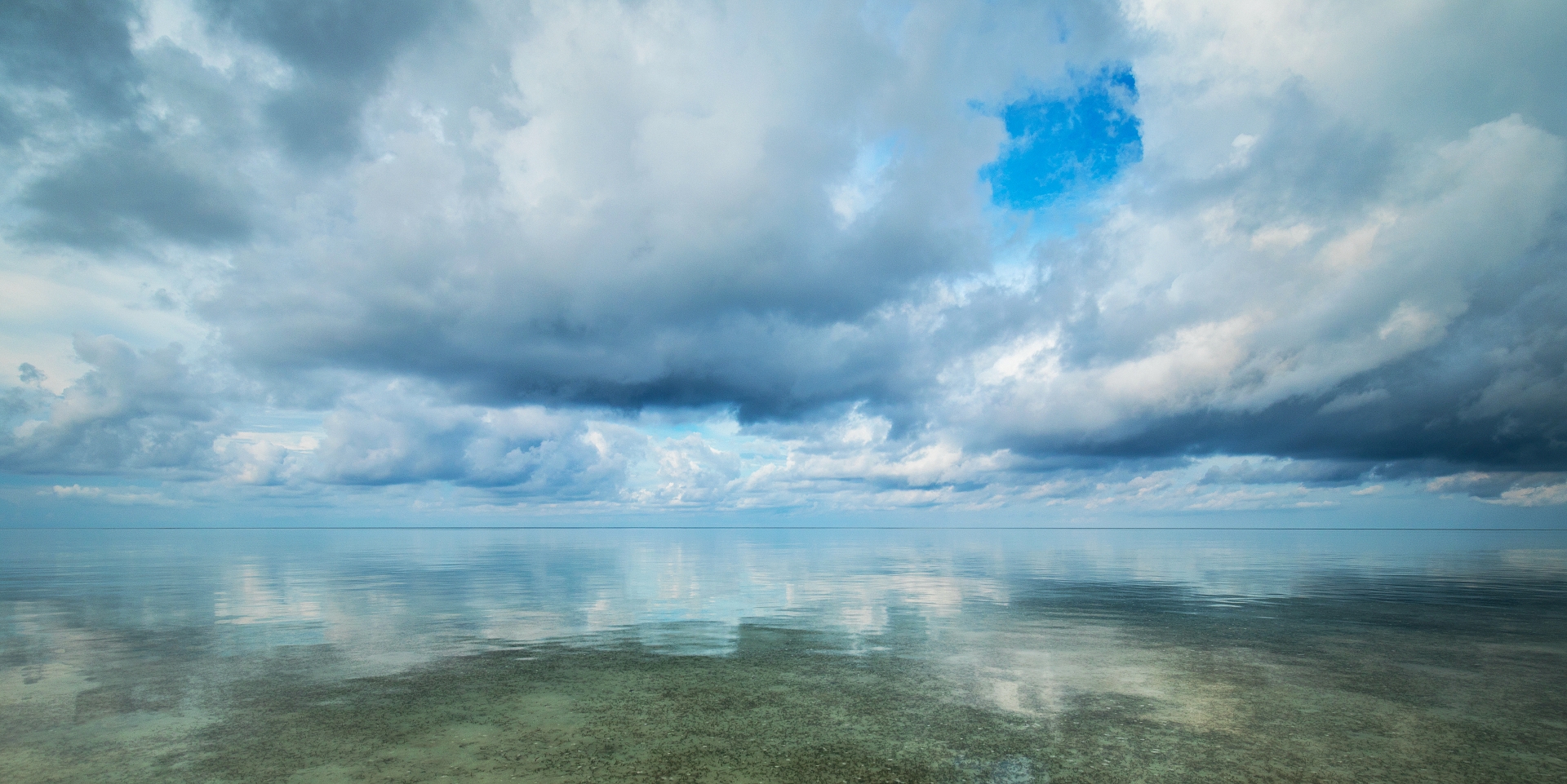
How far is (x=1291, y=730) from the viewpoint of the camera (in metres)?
12.0

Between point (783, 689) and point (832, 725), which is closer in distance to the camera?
point (832, 725)

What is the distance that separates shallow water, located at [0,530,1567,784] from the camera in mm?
10383

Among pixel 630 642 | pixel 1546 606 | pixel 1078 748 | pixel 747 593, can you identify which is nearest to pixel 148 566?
pixel 747 593

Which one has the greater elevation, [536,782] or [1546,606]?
[536,782]

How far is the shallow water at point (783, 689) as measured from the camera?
1038 centimetres

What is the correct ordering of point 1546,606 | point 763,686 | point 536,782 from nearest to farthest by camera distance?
point 536,782 < point 763,686 < point 1546,606

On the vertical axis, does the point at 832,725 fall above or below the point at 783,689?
above

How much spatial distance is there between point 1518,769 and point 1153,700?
504 centimetres

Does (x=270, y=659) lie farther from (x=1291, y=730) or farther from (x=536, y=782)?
(x=1291, y=730)

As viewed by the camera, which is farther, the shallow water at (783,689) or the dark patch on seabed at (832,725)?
the shallow water at (783,689)

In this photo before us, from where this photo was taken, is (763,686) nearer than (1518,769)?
No

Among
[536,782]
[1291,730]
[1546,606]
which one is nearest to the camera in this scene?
[536,782]

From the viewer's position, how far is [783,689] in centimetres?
1498

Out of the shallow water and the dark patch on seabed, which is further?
the shallow water
